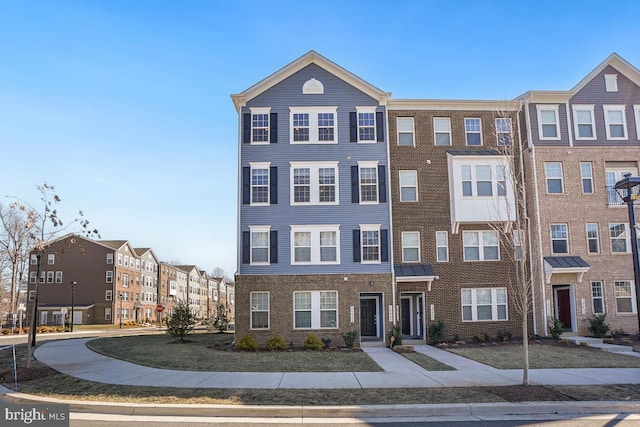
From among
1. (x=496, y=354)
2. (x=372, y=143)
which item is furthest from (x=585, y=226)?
(x=372, y=143)

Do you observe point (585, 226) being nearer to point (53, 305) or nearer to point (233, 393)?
point (233, 393)

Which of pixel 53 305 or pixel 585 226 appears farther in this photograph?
pixel 53 305

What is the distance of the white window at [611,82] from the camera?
25.2 meters

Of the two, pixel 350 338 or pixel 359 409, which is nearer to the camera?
pixel 359 409

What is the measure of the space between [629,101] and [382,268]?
1584 cm

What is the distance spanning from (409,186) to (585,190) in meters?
8.96

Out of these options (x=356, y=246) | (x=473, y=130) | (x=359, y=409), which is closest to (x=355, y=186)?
(x=356, y=246)

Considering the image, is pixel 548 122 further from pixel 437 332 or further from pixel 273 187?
pixel 273 187

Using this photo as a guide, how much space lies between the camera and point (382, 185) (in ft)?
76.7

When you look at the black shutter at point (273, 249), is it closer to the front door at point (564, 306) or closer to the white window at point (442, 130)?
the white window at point (442, 130)

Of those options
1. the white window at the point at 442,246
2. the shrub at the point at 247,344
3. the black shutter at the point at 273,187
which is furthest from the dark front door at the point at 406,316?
the black shutter at the point at 273,187

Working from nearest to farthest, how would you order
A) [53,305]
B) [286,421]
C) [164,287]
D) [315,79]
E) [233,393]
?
[286,421]
[233,393]
[315,79]
[53,305]
[164,287]

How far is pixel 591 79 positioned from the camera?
Result: 25.2 meters

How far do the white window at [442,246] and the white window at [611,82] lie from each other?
38.3 ft
